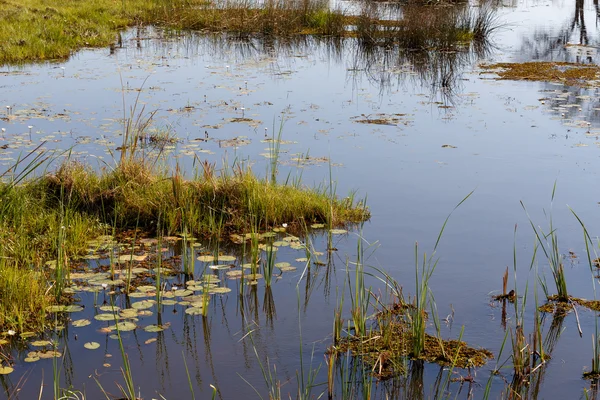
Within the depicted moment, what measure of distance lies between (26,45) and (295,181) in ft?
26.2

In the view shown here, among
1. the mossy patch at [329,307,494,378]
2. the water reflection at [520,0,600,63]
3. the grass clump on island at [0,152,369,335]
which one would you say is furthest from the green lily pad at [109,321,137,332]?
the water reflection at [520,0,600,63]

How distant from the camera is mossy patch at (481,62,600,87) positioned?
36.0 feet

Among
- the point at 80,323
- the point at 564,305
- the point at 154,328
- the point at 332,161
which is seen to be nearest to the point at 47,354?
the point at 80,323

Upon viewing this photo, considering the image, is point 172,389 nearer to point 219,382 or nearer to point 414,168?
point 219,382

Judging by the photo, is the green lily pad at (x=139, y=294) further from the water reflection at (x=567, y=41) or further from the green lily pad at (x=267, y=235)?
the water reflection at (x=567, y=41)

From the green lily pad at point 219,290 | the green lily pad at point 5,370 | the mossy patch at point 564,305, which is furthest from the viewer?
the green lily pad at point 219,290

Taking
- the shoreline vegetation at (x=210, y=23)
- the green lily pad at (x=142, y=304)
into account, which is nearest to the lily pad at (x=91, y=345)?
the green lily pad at (x=142, y=304)

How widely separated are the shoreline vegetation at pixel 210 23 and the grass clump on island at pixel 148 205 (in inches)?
290

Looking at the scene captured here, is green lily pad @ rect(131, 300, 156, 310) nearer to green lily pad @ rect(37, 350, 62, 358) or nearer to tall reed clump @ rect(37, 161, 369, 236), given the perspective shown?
green lily pad @ rect(37, 350, 62, 358)

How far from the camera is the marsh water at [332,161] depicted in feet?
11.9

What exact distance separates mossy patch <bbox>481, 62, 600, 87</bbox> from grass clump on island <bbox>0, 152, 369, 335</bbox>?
646 centimetres

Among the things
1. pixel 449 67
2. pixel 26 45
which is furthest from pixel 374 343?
pixel 26 45

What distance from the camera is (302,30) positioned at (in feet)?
52.8

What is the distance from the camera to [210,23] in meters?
16.1
